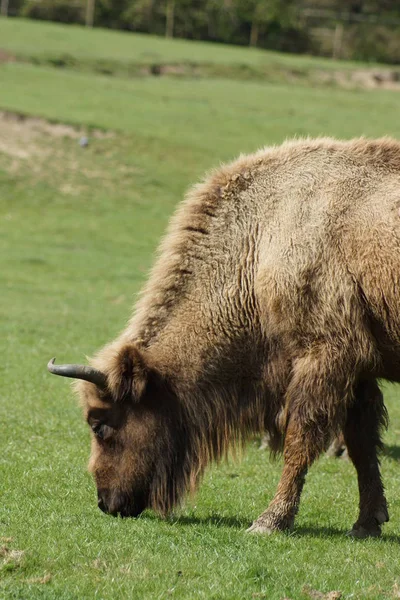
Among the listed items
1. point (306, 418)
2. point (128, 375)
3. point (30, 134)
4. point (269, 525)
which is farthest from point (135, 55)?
point (269, 525)

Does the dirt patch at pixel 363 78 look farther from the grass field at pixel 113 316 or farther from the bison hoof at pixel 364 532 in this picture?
the bison hoof at pixel 364 532

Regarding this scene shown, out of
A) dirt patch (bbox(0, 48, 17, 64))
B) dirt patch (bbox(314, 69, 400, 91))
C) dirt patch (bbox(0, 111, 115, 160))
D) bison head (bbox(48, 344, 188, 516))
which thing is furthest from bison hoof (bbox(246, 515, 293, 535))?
dirt patch (bbox(314, 69, 400, 91))

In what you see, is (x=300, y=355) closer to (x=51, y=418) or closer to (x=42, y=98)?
(x=51, y=418)

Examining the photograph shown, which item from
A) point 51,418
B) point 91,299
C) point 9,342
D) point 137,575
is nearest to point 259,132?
point 91,299

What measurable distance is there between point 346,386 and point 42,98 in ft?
87.1

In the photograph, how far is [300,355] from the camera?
6.99 meters

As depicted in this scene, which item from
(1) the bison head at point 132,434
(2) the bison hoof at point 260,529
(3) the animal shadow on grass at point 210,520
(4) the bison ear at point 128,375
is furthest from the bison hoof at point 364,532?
(4) the bison ear at point 128,375

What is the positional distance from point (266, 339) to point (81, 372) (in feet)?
4.21

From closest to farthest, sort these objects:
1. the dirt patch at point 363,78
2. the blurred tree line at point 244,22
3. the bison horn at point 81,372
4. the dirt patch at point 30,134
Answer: the bison horn at point 81,372 < the dirt patch at point 30,134 < the dirt patch at point 363,78 < the blurred tree line at point 244,22

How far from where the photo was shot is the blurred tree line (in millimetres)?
50844

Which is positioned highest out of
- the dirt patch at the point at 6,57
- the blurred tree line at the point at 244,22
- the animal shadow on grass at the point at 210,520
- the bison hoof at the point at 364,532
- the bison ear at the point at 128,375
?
the blurred tree line at the point at 244,22

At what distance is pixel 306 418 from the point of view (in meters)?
6.98

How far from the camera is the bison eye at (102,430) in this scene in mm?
7121

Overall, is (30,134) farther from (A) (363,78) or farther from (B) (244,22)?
(B) (244,22)
